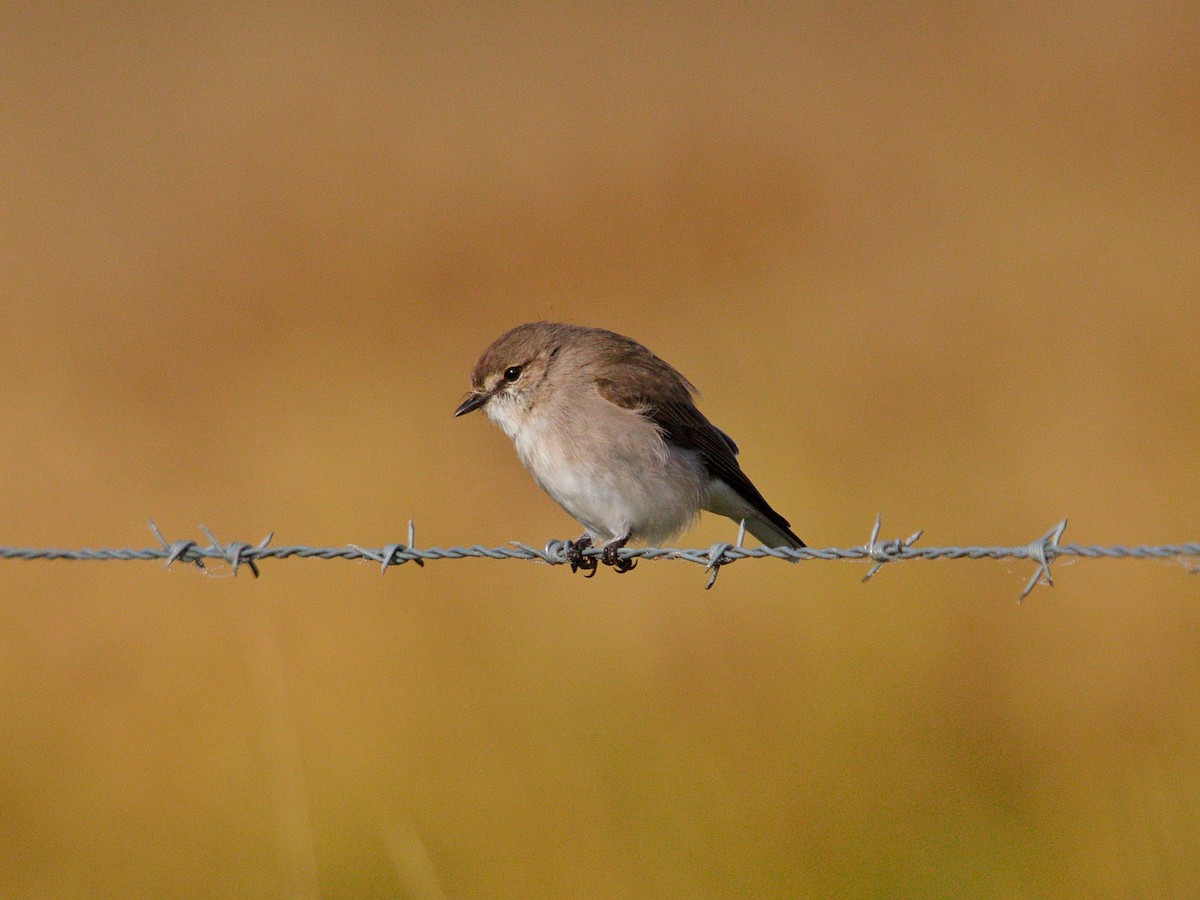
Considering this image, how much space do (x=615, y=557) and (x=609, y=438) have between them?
482 mm

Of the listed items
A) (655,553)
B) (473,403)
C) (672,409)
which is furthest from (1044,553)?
(473,403)

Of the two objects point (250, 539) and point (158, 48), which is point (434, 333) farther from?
point (158, 48)

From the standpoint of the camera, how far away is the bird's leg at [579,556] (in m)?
5.04

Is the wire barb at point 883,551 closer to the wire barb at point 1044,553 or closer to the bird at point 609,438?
the wire barb at point 1044,553

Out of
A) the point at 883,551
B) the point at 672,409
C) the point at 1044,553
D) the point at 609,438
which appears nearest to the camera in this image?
the point at 1044,553

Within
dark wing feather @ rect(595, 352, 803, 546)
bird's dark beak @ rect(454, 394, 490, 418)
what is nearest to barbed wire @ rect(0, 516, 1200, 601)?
dark wing feather @ rect(595, 352, 803, 546)

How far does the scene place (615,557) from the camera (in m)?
5.11

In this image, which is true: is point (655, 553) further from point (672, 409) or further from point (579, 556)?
point (672, 409)

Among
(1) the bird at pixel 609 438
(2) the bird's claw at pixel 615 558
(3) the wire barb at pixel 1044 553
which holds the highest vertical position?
(1) the bird at pixel 609 438

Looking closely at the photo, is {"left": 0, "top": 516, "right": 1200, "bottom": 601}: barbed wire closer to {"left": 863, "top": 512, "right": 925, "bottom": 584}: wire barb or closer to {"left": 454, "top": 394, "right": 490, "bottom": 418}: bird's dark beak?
{"left": 863, "top": 512, "right": 925, "bottom": 584}: wire barb

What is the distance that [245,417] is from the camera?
881 cm

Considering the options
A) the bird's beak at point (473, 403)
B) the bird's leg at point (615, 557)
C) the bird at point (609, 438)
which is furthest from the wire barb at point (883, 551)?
the bird's beak at point (473, 403)

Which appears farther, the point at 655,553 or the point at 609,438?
the point at 609,438

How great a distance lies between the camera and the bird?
200 inches
